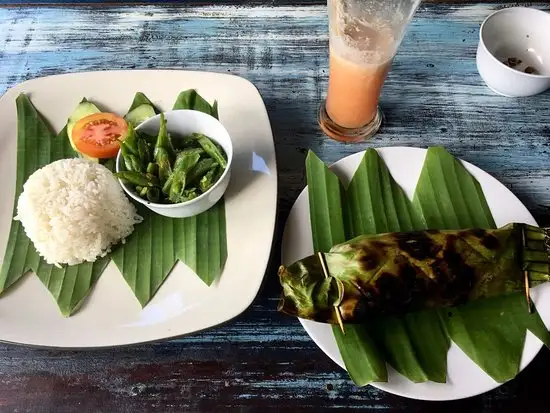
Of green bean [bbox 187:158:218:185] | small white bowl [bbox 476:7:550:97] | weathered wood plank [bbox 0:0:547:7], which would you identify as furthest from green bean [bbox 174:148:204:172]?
small white bowl [bbox 476:7:550:97]

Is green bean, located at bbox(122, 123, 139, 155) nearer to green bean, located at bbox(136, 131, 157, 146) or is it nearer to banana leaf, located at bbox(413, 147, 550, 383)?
green bean, located at bbox(136, 131, 157, 146)

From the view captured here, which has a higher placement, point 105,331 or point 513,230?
point 513,230

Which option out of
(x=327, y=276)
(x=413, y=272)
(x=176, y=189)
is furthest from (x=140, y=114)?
(x=413, y=272)

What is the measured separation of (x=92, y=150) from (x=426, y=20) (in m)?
1.16

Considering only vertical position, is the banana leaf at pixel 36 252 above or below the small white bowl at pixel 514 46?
below

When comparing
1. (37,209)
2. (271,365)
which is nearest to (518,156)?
(271,365)

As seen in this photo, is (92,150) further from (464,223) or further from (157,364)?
(464,223)

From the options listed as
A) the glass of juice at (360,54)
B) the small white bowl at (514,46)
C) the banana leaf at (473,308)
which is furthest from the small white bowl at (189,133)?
the small white bowl at (514,46)

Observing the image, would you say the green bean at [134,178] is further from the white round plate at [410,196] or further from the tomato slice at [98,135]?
the white round plate at [410,196]

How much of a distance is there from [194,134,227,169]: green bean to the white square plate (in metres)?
0.09

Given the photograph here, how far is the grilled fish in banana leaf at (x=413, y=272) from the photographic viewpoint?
118 cm

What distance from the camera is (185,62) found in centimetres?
180

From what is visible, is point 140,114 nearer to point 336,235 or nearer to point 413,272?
point 336,235

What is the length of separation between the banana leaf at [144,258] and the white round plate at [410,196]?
19 centimetres
